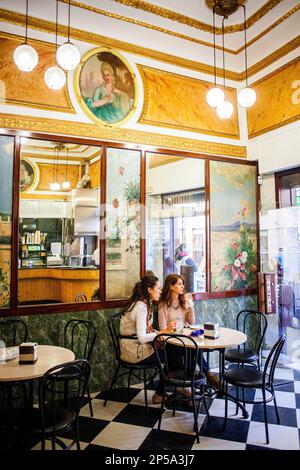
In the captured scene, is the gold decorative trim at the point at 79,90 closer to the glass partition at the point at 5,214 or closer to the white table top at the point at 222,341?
the glass partition at the point at 5,214

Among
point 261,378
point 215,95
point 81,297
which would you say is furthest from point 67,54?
point 261,378

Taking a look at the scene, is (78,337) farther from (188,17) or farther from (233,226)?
(188,17)

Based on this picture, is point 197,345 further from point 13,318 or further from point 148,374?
point 13,318

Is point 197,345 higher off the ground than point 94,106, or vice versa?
point 94,106

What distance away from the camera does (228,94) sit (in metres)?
5.29

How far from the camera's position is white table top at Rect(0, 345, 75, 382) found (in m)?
2.40

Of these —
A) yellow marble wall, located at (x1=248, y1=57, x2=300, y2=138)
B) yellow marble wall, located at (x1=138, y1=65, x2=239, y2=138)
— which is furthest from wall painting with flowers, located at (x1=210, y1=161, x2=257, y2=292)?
yellow marble wall, located at (x1=248, y1=57, x2=300, y2=138)

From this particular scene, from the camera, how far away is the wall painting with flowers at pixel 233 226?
5.11 m

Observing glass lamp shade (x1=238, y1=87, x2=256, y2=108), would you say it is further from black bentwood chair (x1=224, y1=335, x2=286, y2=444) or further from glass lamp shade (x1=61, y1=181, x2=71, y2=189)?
glass lamp shade (x1=61, y1=181, x2=71, y2=189)

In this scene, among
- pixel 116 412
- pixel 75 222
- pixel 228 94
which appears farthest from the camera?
pixel 75 222

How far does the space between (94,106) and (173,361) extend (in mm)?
3182

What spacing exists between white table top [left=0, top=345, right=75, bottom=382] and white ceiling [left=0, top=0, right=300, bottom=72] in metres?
3.48

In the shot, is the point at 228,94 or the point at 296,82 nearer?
the point at 296,82

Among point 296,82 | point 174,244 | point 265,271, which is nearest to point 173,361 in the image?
point 174,244
